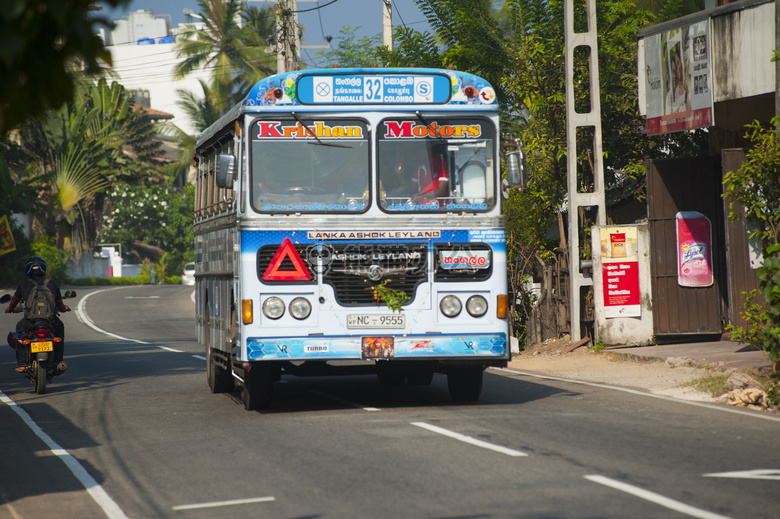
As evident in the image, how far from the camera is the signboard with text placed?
56.5 ft

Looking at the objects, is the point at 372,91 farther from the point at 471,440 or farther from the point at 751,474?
the point at 751,474

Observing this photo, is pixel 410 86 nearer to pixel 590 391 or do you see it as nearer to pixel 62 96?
pixel 590 391

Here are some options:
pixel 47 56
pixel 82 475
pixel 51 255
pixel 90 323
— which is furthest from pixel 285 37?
pixel 51 255

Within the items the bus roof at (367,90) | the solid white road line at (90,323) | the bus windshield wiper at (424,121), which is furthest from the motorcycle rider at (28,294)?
the solid white road line at (90,323)

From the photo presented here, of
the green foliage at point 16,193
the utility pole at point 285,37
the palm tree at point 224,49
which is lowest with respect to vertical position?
the green foliage at point 16,193

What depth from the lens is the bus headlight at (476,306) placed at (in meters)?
10.5

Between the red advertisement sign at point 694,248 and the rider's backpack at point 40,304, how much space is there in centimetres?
985

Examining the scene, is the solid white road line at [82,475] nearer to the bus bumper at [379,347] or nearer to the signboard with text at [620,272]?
the bus bumper at [379,347]

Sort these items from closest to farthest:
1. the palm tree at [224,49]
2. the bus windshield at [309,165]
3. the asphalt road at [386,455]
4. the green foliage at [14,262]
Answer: the asphalt road at [386,455] → the bus windshield at [309,165] → the green foliage at [14,262] → the palm tree at [224,49]

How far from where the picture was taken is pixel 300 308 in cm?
1029

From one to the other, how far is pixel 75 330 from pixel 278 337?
2089cm

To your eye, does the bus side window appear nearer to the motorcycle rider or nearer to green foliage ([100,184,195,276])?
the motorcycle rider

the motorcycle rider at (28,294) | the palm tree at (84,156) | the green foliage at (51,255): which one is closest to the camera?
the motorcycle rider at (28,294)

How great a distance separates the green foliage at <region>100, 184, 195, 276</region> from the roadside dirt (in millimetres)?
62370
